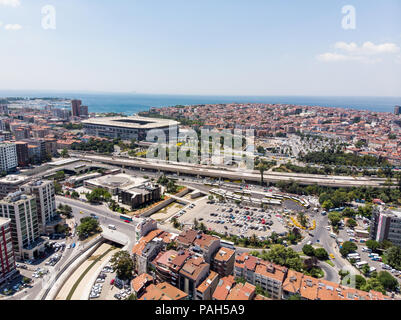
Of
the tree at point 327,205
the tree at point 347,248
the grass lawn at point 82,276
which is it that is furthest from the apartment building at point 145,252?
the tree at point 327,205

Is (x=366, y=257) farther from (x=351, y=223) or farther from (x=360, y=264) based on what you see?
(x=351, y=223)

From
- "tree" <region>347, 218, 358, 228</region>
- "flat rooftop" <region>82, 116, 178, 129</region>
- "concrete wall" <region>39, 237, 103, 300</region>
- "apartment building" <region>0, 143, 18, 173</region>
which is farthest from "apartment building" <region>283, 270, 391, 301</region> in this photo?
"flat rooftop" <region>82, 116, 178, 129</region>

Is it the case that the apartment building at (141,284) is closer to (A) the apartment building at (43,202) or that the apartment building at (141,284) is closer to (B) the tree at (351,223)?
(A) the apartment building at (43,202)

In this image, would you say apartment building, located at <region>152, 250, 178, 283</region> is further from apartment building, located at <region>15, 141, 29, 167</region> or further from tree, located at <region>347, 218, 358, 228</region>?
apartment building, located at <region>15, 141, 29, 167</region>
